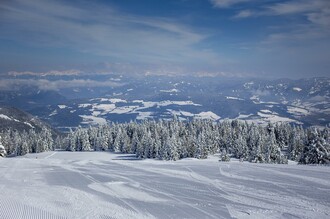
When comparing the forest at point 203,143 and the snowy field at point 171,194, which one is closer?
the snowy field at point 171,194

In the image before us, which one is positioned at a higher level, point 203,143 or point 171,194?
point 203,143

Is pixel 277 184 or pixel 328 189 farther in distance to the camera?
pixel 277 184

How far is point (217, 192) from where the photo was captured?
38.1 m

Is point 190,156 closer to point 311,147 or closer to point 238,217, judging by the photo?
point 311,147

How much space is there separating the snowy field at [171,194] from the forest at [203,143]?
89.4 feet

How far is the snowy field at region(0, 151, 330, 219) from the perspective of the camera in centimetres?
2942

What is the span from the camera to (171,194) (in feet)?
124

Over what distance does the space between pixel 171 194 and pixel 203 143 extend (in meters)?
65.4

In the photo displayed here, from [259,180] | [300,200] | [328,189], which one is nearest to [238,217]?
[300,200]

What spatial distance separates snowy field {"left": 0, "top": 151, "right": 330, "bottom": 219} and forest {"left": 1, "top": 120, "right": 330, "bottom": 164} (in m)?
27.3

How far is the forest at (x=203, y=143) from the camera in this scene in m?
79.2

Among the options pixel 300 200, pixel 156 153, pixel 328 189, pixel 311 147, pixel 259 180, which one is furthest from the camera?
pixel 156 153

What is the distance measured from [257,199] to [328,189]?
9868 millimetres

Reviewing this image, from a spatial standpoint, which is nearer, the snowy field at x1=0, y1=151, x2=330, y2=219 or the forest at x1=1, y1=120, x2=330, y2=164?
the snowy field at x1=0, y1=151, x2=330, y2=219
